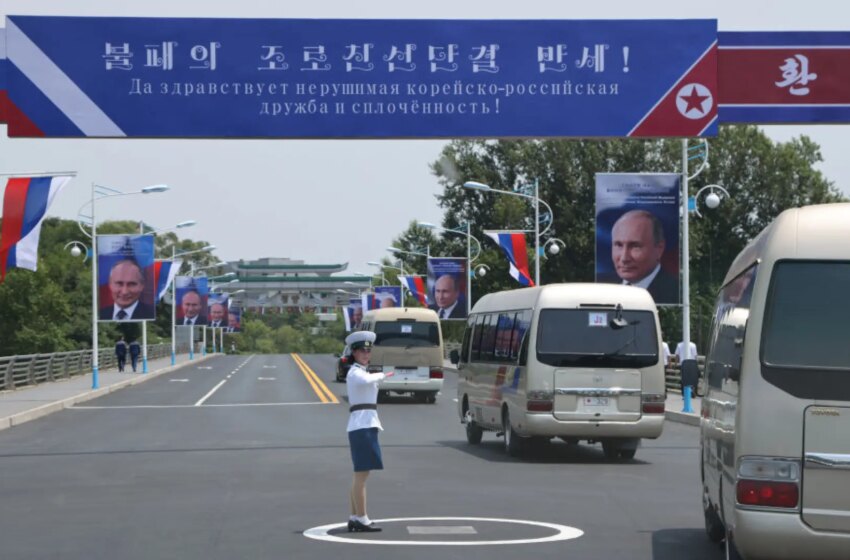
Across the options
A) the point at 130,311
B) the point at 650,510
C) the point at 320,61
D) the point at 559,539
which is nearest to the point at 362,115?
the point at 320,61

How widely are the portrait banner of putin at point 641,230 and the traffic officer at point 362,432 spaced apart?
20.6m

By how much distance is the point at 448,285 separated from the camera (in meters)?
74.7

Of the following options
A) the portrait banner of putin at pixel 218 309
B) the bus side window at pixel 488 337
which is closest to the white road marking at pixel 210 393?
the bus side window at pixel 488 337

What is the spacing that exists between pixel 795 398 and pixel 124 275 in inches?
1825

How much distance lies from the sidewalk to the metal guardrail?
0.39 m

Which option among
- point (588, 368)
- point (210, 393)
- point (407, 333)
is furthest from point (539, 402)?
point (210, 393)

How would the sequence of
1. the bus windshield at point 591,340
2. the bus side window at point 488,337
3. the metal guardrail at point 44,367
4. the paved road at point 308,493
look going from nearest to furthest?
1. the paved road at point 308,493
2. the bus windshield at point 591,340
3. the bus side window at point 488,337
4. the metal guardrail at point 44,367

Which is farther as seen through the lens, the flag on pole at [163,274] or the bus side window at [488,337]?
the flag on pole at [163,274]

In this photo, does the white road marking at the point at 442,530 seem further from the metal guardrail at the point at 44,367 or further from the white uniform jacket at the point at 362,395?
the metal guardrail at the point at 44,367

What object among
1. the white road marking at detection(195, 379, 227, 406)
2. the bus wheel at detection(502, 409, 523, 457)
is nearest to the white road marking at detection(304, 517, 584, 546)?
the bus wheel at detection(502, 409, 523, 457)

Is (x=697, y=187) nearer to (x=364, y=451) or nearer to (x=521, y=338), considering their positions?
(x=521, y=338)

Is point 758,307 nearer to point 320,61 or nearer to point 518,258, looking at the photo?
point 320,61

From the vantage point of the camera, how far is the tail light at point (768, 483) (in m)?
8.59

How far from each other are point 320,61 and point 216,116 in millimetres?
1719
